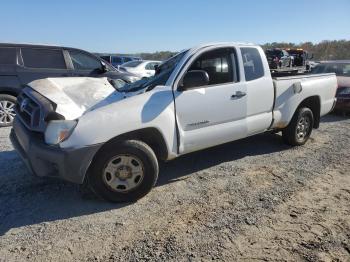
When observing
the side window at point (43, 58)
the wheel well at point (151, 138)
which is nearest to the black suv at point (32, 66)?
the side window at point (43, 58)

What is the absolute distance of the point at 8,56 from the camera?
25.8ft

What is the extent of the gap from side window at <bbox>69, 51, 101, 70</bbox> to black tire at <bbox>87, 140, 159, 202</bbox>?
5.12 meters

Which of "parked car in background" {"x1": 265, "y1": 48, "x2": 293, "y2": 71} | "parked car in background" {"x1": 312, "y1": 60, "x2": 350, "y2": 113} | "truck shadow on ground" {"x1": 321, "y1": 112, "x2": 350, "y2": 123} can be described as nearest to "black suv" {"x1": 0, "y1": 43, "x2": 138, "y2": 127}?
"truck shadow on ground" {"x1": 321, "y1": 112, "x2": 350, "y2": 123}

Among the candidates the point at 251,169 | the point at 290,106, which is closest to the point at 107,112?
the point at 251,169

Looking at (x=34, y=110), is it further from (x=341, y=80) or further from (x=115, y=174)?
(x=341, y=80)

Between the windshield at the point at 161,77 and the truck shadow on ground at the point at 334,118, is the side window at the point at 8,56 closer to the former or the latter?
the windshield at the point at 161,77

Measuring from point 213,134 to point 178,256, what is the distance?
2.05 metres

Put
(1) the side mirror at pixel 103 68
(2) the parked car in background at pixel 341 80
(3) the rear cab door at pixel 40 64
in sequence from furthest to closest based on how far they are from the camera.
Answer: (2) the parked car in background at pixel 341 80, (1) the side mirror at pixel 103 68, (3) the rear cab door at pixel 40 64

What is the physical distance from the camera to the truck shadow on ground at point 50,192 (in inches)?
154

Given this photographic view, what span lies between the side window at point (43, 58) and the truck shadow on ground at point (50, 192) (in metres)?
2.88

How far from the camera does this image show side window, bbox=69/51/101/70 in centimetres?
855

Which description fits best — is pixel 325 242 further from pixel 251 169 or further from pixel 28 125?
pixel 28 125

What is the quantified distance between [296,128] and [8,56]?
6201 millimetres

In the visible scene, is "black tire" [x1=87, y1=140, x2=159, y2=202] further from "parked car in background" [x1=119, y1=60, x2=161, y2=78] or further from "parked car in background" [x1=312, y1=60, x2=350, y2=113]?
"parked car in background" [x1=119, y1=60, x2=161, y2=78]
